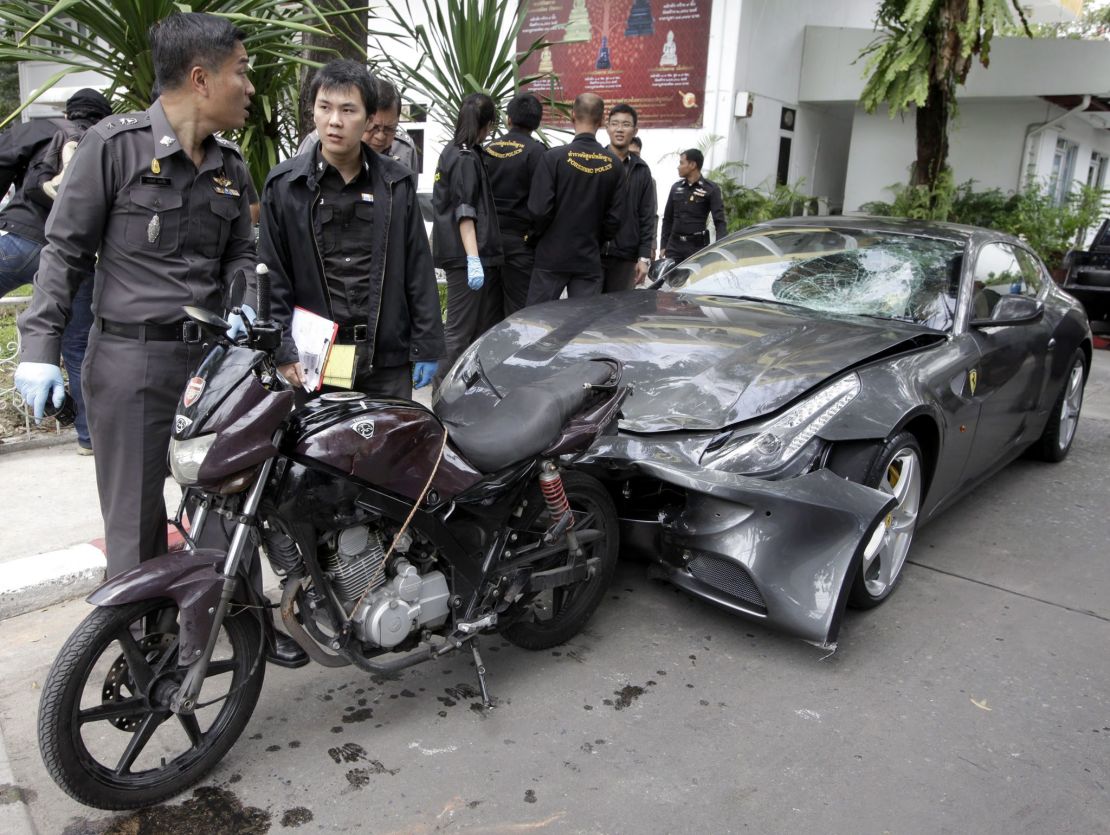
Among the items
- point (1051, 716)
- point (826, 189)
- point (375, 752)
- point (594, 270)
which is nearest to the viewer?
point (375, 752)

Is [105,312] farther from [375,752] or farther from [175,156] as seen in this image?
[375,752]

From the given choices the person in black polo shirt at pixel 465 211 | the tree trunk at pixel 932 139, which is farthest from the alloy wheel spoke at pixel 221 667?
the tree trunk at pixel 932 139

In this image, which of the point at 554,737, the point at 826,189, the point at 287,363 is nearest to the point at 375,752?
the point at 554,737

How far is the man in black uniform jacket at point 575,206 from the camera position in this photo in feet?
19.2

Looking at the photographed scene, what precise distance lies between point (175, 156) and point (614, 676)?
7.18 ft

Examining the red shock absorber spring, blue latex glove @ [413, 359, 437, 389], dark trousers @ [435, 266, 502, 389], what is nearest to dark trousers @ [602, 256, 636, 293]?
dark trousers @ [435, 266, 502, 389]

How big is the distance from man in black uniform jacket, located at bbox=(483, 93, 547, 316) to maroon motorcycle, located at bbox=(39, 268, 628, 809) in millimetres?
3143

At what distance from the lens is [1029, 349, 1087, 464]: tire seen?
213 inches

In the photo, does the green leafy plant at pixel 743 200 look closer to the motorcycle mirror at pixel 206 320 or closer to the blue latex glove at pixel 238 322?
the blue latex glove at pixel 238 322

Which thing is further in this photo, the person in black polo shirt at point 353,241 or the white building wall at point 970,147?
the white building wall at point 970,147

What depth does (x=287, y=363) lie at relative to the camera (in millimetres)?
2959

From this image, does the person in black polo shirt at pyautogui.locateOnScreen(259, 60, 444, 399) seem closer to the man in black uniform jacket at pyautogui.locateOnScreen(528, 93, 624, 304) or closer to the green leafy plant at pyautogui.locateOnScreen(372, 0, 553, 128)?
the man in black uniform jacket at pyautogui.locateOnScreen(528, 93, 624, 304)

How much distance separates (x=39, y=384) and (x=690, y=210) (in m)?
7.63

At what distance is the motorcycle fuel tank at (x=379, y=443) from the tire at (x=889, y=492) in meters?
1.48
